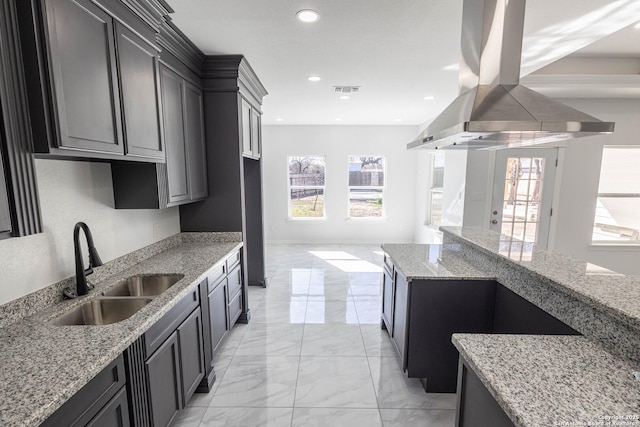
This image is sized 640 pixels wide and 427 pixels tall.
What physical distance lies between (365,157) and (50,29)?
19.5 feet

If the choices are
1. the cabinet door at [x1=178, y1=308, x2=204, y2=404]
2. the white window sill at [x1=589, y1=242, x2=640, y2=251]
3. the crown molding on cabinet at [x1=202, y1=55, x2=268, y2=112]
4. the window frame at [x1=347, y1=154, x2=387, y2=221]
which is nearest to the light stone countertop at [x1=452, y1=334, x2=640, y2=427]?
the cabinet door at [x1=178, y1=308, x2=204, y2=404]

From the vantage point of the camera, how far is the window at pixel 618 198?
4266 mm

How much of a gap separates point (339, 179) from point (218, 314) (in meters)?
4.72

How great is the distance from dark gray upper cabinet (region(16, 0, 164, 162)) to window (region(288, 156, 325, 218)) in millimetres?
4809

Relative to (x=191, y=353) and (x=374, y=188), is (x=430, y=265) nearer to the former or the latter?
(x=191, y=353)

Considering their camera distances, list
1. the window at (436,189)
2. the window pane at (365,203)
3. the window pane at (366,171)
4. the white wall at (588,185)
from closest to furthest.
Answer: the white wall at (588,185) → the window at (436,189) → the window pane at (366,171) → the window pane at (365,203)

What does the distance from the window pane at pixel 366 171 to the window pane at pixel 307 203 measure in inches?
31.7

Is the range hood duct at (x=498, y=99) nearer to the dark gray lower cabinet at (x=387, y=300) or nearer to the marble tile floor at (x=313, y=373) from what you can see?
the dark gray lower cabinet at (x=387, y=300)

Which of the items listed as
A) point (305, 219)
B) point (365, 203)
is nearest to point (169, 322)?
point (305, 219)

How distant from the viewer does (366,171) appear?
6.75 m

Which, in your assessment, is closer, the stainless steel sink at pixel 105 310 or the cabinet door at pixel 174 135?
the stainless steel sink at pixel 105 310

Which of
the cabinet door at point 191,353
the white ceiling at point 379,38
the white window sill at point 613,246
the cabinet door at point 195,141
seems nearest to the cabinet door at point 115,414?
the cabinet door at point 191,353

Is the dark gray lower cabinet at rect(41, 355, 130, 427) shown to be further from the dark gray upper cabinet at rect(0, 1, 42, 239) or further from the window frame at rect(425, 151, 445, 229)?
the window frame at rect(425, 151, 445, 229)

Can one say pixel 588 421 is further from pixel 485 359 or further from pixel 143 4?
pixel 143 4
